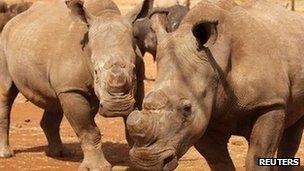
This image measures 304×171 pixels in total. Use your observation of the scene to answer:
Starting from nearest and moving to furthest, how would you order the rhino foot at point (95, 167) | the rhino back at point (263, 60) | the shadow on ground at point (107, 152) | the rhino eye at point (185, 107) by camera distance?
the rhino eye at point (185, 107) < the rhino back at point (263, 60) < the rhino foot at point (95, 167) < the shadow on ground at point (107, 152)

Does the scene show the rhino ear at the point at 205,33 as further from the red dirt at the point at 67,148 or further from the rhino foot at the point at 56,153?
the rhino foot at the point at 56,153

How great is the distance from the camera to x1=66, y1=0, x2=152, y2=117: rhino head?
238 inches

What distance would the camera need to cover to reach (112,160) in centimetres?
838

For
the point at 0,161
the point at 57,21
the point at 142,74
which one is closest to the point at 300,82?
the point at 142,74

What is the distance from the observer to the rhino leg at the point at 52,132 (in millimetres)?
8695

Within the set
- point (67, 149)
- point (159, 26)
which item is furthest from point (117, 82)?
point (67, 149)

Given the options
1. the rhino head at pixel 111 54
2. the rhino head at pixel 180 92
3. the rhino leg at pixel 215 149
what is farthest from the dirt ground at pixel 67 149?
the rhino head at pixel 180 92

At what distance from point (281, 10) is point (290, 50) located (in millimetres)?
741

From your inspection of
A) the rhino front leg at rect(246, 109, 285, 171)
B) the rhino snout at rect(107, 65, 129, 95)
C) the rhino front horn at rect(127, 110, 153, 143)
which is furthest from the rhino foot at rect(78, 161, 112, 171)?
the rhino front horn at rect(127, 110, 153, 143)

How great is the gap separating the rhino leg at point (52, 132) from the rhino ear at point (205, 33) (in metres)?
4.07

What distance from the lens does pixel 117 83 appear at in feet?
19.8

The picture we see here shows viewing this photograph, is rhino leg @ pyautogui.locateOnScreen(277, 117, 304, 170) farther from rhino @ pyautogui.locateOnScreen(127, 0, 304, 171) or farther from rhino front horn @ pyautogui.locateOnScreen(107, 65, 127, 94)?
rhino front horn @ pyautogui.locateOnScreen(107, 65, 127, 94)

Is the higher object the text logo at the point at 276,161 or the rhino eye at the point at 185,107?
the rhino eye at the point at 185,107

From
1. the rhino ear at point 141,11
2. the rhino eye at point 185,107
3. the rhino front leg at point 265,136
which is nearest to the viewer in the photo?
the rhino eye at point 185,107
